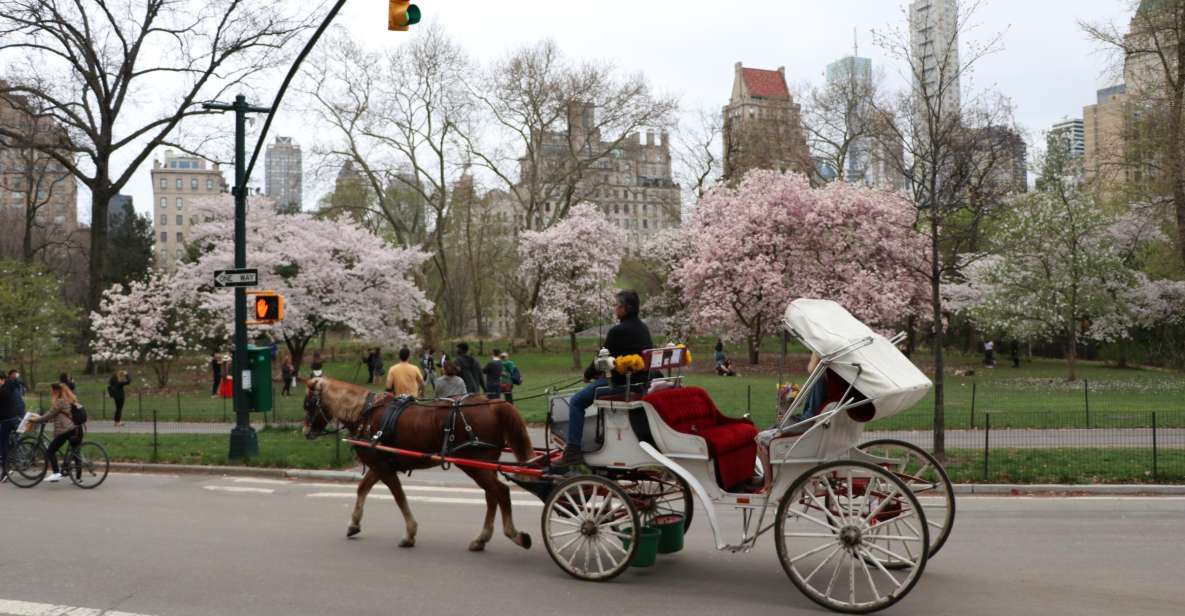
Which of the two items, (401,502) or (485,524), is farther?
(401,502)

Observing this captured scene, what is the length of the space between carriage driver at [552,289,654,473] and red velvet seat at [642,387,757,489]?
52 cm

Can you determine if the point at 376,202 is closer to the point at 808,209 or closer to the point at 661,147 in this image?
the point at 661,147

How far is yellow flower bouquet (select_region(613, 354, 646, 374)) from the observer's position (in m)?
7.95

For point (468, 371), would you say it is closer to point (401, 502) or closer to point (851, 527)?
point (401, 502)

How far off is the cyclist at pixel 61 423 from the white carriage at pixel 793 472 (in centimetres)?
959

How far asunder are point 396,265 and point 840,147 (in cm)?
3035

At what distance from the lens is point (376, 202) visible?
72.0m

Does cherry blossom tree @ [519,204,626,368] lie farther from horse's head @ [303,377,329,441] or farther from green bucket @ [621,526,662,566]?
green bucket @ [621,526,662,566]

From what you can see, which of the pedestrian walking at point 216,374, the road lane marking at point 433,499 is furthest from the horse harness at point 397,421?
the pedestrian walking at point 216,374

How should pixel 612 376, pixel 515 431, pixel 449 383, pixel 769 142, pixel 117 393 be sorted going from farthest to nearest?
pixel 769 142
pixel 117 393
pixel 449 383
pixel 515 431
pixel 612 376

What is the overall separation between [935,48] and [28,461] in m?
16.2

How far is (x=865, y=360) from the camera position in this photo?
7.22m

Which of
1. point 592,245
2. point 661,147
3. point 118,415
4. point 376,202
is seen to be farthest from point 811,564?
point 376,202

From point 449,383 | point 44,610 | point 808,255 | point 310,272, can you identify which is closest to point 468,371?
point 449,383
